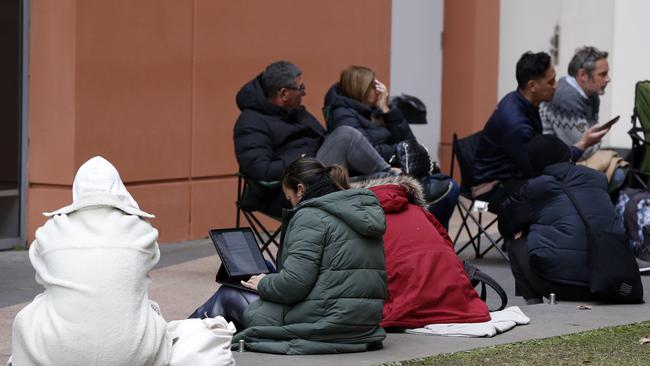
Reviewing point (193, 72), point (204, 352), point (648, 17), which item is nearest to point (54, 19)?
point (193, 72)

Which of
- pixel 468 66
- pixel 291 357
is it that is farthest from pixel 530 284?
pixel 468 66

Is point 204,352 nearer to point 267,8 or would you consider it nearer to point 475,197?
point 475,197

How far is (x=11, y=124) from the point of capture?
10.4 m

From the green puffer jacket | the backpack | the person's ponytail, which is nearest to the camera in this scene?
the green puffer jacket

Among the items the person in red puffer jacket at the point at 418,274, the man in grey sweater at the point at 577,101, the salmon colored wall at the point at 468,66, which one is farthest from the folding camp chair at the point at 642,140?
the salmon colored wall at the point at 468,66

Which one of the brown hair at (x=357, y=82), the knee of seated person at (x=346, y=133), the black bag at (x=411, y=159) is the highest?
the brown hair at (x=357, y=82)

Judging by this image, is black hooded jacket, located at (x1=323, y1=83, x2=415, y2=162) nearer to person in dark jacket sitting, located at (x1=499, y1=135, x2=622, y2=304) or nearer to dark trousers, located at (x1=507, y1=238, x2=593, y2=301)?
person in dark jacket sitting, located at (x1=499, y1=135, x2=622, y2=304)

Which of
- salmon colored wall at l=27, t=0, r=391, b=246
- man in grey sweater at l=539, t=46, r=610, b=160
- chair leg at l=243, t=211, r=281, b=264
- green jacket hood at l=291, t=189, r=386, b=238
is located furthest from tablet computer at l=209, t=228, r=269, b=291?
man in grey sweater at l=539, t=46, r=610, b=160

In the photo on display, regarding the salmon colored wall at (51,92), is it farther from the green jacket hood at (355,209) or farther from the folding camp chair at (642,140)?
the folding camp chair at (642,140)

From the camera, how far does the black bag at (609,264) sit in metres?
8.38

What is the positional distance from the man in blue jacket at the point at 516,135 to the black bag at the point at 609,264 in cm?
157

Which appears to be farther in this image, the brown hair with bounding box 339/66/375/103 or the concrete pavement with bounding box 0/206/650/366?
the brown hair with bounding box 339/66/375/103

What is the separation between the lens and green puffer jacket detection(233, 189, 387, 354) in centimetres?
665

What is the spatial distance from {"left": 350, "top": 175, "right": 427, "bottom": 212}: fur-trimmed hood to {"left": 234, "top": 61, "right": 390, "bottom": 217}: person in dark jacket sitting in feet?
5.89
